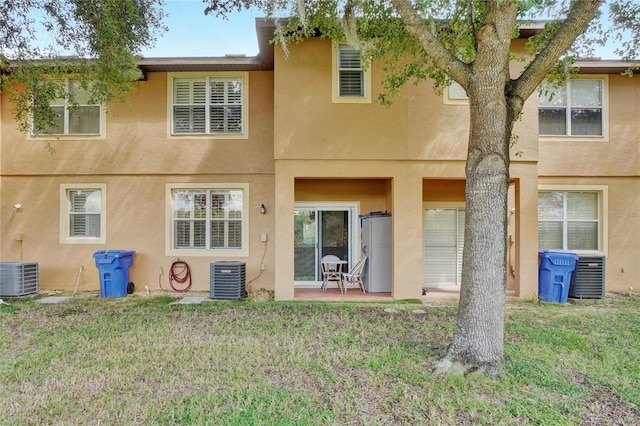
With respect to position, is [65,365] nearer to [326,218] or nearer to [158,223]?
[158,223]

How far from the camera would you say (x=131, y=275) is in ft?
32.2

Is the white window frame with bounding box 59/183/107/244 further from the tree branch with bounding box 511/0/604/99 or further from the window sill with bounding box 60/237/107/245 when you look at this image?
the tree branch with bounding box 511/0/604/99

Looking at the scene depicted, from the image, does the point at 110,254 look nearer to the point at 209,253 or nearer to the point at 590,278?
the point at 209,253

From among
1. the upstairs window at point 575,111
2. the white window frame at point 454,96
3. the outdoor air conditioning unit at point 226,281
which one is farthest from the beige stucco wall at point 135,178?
the upstairs window at point 575,111

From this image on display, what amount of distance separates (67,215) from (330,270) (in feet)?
23.5

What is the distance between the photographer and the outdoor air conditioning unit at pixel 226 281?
8914mm

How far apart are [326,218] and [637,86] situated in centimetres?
892

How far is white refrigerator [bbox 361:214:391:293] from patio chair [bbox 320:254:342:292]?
0.85 meters

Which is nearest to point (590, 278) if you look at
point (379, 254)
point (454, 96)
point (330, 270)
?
point (379, 254)

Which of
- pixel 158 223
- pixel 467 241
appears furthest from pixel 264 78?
pixel 467 241

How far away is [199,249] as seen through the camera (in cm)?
994

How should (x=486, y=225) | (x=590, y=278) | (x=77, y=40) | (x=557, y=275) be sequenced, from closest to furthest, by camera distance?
(x=486, y=225), (x=77, y=40), (x=557, y=275), (x=590, y=278)

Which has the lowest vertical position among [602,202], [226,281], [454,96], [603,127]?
[226,281]

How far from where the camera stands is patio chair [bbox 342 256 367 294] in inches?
361
